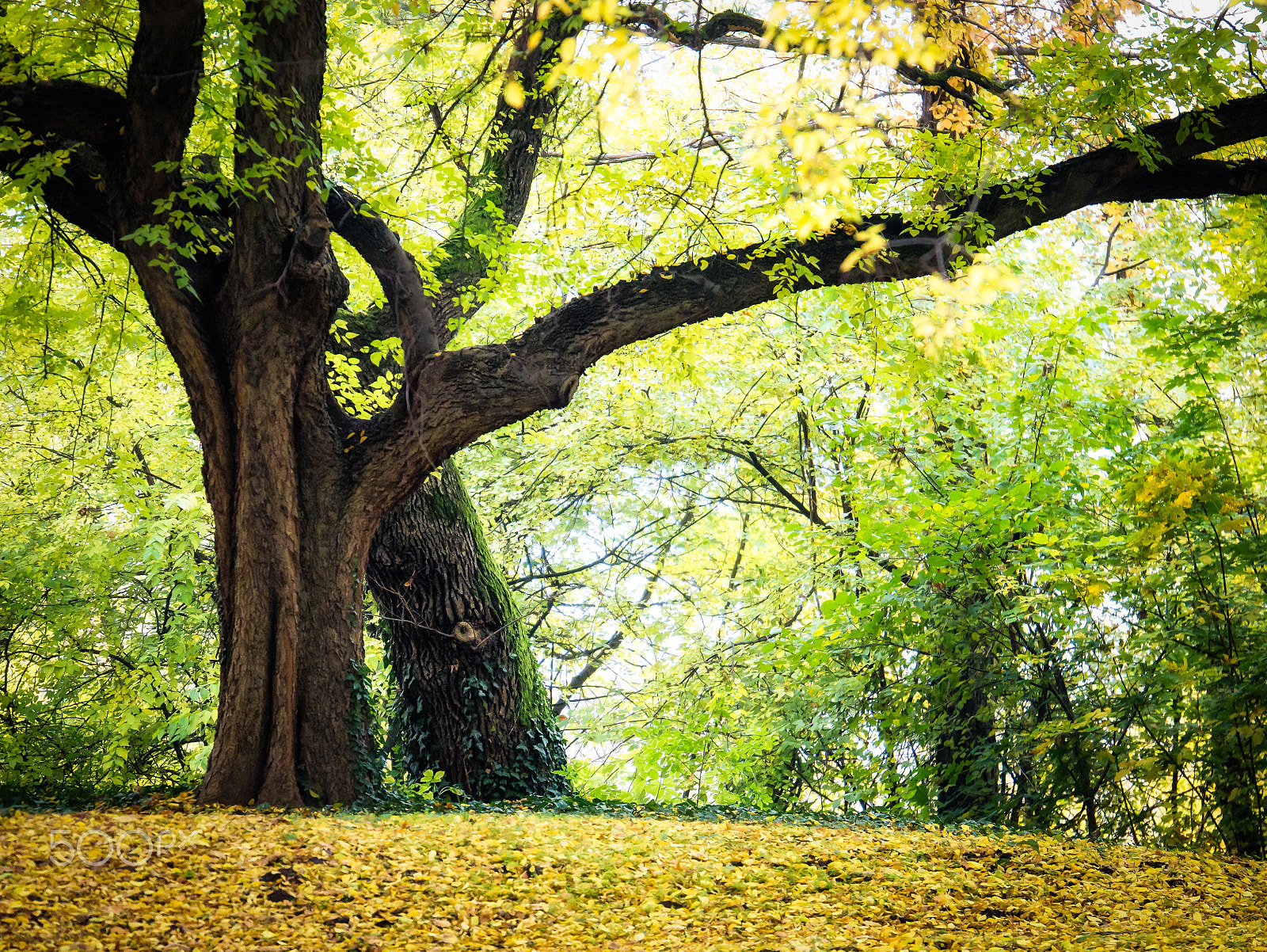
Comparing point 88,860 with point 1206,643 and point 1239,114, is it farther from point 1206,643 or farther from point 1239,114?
point 1239,114

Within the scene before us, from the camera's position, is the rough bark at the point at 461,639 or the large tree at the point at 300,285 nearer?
the large tree at the point at 300,285

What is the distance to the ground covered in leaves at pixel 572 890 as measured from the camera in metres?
2.96

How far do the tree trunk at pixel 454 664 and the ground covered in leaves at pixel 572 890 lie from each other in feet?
7.38

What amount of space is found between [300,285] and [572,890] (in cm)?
349

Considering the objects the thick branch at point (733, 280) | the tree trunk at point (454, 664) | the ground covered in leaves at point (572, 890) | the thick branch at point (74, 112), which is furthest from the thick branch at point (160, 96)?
the ground covered in leaves at point (572, 890)

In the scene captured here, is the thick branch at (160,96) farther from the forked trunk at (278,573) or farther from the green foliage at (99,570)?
the green foliage at (99,570)

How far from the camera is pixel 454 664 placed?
22.2 feet

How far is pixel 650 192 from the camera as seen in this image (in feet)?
22.0

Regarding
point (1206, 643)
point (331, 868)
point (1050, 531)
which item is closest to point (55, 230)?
point (331, 868)

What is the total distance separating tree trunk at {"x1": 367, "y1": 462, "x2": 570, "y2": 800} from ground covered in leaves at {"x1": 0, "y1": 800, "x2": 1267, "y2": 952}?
225 cm

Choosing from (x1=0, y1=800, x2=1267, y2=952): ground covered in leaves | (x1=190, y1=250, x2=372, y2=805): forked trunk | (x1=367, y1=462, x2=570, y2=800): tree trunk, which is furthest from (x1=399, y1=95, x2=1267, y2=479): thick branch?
(x1=0, y1=800, x2=1267, y2=952): ground covered in leaves

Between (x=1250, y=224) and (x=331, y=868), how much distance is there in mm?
6717

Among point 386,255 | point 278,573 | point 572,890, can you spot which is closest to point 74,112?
point 386,255

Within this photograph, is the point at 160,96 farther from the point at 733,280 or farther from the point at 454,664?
the point at 454,664
